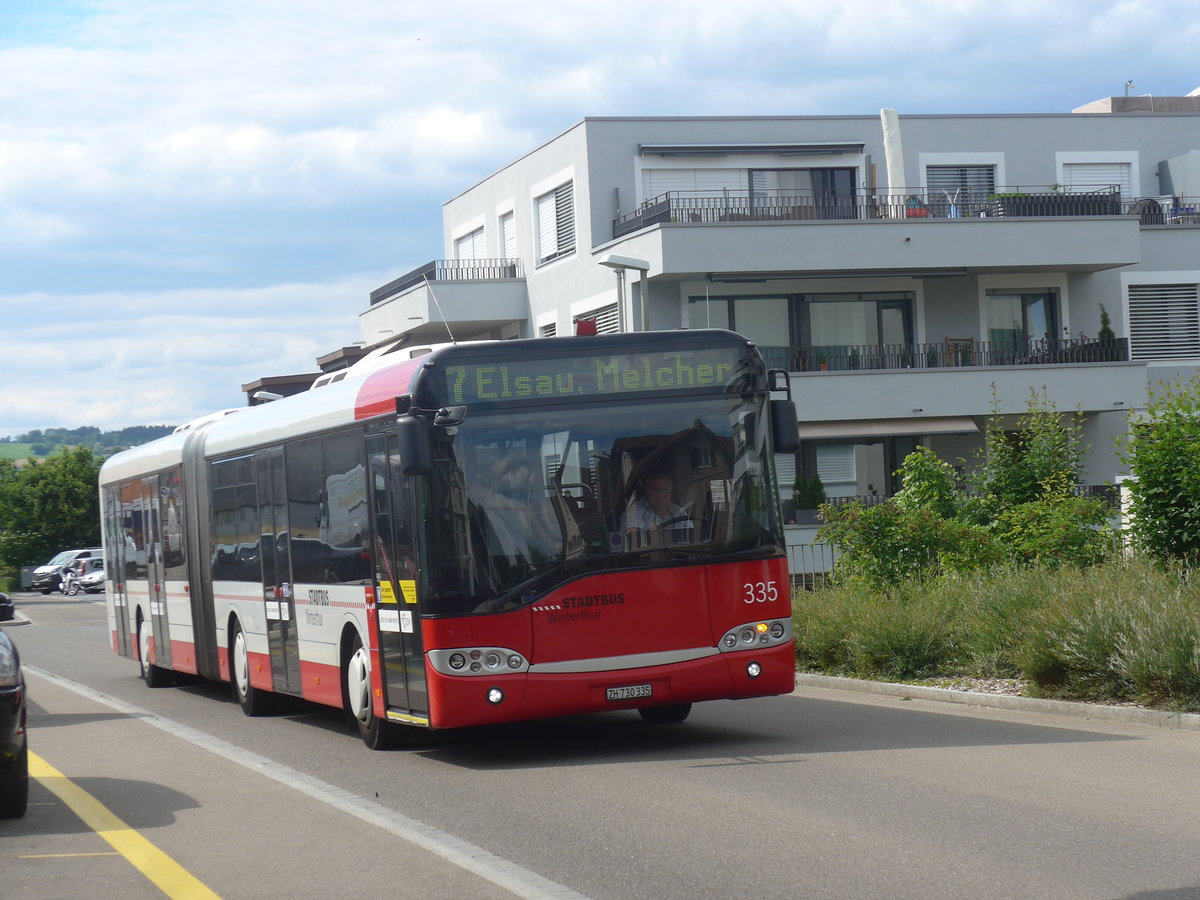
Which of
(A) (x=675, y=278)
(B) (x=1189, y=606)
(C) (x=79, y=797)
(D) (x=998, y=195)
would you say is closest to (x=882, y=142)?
(D) (x=998, y=195)

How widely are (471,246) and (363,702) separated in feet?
103

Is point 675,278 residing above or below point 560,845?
above

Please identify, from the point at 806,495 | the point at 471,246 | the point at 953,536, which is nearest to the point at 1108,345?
the point at 806,495

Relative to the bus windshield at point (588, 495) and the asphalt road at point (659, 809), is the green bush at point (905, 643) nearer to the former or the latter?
the asphalt road at point (659, 809)

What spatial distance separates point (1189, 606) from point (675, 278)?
21932mm

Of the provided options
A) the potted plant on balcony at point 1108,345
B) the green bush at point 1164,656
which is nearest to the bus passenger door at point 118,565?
the green bush at point 1164,656

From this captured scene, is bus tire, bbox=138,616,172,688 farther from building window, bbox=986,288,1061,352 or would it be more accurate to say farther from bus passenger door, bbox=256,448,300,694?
building window, bbox=986,288,1061,352

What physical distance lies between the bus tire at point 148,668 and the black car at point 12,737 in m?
11.5

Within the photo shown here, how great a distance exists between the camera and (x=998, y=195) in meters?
35.0

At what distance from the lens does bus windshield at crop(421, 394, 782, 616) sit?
1097cm

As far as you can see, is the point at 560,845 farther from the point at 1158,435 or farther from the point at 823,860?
the point at 1158,435

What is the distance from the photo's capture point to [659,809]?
29.4ft

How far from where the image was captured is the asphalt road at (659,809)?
23.4 ft

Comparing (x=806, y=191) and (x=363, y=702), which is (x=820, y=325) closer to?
(x=806, y=191)
